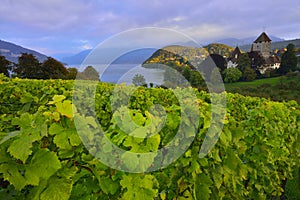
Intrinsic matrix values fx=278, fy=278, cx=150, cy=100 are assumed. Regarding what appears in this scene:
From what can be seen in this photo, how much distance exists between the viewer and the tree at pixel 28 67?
1391 inches

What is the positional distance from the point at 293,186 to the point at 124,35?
227 inches

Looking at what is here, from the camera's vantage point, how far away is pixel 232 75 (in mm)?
49188

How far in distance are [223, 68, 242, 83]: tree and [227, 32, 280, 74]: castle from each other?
27.3 feet

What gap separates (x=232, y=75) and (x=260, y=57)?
13.9 meters

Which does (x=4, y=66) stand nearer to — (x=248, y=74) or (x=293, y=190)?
(x=293, y=190)

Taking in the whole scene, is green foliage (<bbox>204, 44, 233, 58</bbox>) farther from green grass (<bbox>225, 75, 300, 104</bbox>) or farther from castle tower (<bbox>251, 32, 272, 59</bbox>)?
castle tower (<bbox>251, 32, 272, 59</bbox>)

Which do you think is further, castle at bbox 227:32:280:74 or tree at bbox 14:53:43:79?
castle at bbox 227:32:280:74

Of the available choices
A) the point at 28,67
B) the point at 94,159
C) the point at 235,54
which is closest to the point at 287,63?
the point at 235,54

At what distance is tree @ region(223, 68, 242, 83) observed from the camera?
48.8 meters

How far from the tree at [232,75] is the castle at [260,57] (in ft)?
27.3

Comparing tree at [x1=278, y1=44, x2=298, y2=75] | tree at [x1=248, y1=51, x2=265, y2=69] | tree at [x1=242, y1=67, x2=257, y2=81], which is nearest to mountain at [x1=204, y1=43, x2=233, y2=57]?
tree at [x1=242, y1=67, x2=257, y2=81]

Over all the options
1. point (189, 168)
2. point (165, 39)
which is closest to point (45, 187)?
point (189, 168)

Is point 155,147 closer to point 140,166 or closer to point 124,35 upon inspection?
point 140,166

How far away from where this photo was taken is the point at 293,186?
594 centimetres
